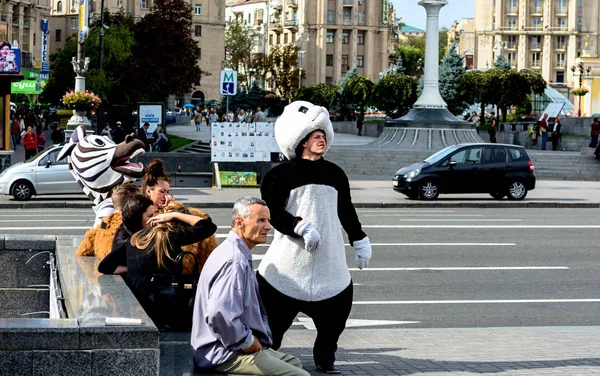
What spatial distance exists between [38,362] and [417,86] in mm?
73458

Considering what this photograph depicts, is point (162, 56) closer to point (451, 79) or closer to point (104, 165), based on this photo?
point (451, 79)

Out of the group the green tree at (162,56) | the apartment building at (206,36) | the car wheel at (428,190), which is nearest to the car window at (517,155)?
the car wheel at (428,190)

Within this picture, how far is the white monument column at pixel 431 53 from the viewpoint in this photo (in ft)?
159

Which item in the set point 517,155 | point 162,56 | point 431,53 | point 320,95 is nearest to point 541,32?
point 320,95

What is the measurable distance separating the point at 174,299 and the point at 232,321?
1.15 m

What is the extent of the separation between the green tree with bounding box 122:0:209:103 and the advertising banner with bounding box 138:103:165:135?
21.4 metres

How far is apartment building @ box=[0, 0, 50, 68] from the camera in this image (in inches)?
4220

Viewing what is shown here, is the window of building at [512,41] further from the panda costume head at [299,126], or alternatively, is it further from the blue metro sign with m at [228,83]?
the panda costume head at [299,126]

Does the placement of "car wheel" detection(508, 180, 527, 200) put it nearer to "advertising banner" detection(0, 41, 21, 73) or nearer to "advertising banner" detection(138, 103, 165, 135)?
"advertising banner" detection(0, 41, 21, 73)

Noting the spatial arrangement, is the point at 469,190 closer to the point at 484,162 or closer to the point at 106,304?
the point at 484,162

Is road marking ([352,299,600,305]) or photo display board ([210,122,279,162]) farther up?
photo display board ([210,122,279,162])

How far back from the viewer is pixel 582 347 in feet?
33.0

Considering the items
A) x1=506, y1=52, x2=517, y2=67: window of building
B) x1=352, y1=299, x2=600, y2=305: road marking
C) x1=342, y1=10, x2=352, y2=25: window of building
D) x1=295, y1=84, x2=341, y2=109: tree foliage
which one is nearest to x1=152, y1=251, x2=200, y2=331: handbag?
x1=352, y1=299, x2=600, y2=305: road marking

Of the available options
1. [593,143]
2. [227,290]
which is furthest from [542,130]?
[227,290]
